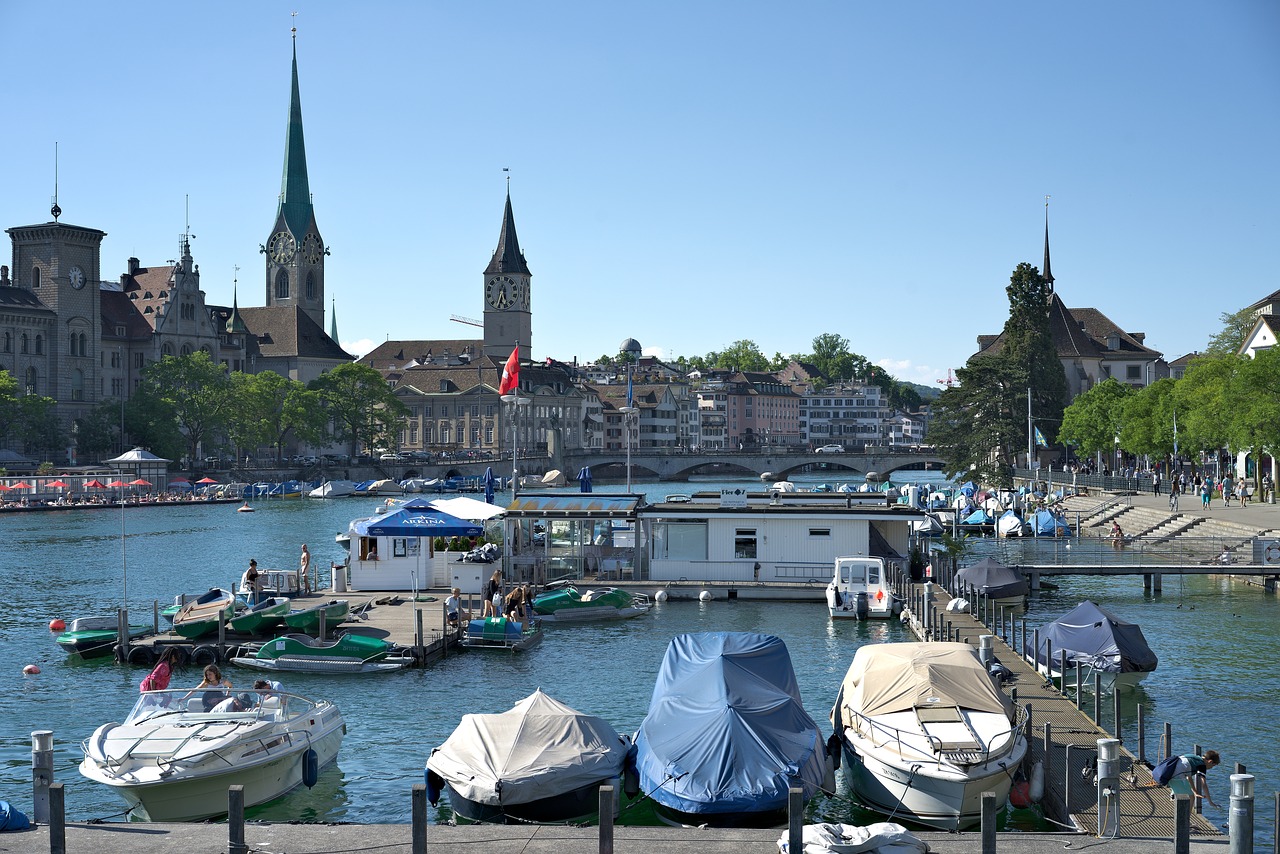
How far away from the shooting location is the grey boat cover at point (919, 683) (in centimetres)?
2308

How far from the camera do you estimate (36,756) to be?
65.6 feet

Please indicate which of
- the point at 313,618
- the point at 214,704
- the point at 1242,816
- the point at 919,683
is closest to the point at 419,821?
the point at 214,704

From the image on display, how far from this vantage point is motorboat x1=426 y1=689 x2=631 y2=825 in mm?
20922

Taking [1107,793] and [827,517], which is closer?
[1107,793]

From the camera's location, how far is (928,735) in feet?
72.7

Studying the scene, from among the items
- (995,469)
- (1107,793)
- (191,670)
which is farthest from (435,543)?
(995,469)

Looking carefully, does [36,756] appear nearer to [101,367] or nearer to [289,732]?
[289,732]

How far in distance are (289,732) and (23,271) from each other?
14880 centimetres

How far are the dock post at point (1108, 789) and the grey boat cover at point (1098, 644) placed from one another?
39.9 feet

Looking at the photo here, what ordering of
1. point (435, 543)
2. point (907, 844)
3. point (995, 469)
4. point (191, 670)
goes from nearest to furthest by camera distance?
point (907, 844) < point (191, 670) < point (435, 543) < point (995, 469)

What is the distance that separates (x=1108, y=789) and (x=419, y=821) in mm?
9237

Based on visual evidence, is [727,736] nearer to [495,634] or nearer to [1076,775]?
[1076,775]

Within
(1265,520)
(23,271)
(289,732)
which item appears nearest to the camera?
(289,732)

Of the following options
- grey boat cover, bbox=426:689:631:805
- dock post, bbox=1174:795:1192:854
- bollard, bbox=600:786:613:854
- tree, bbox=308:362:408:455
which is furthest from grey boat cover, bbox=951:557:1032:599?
tree, bbox=308:362:408:455
